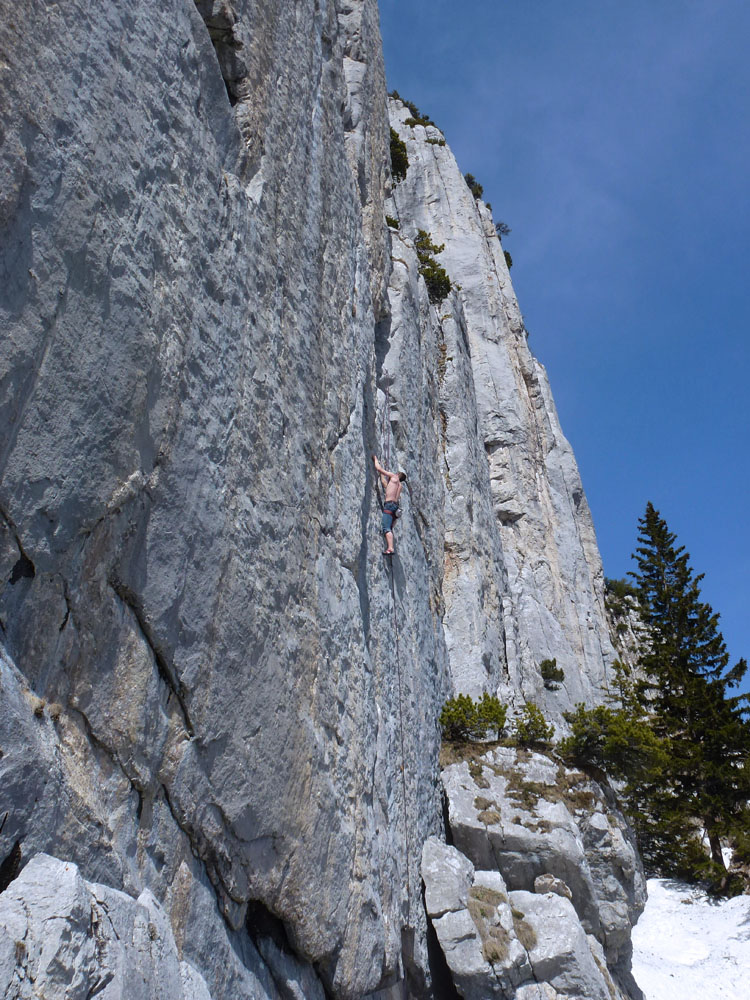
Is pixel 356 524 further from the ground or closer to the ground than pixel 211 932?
further from the ground

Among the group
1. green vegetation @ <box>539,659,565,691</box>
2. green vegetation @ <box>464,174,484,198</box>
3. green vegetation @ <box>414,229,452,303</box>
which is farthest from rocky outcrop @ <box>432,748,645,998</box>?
green vegetation @ <box>464,174,484,198</box>

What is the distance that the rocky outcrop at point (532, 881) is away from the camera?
561 inches

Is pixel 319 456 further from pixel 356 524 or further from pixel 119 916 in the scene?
pixel 119 916

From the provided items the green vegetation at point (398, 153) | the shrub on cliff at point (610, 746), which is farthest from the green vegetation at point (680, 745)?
the green vegetation at point (398, 153)

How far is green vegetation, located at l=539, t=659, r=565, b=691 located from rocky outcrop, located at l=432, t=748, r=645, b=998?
9126 mm

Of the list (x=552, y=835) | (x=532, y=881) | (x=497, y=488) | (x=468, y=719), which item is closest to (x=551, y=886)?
→ (x=532, y=881)

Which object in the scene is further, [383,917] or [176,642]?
[383,917]

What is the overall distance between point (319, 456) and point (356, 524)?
169cm

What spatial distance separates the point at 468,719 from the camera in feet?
61.1

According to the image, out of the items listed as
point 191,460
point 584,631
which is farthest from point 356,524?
point 584,631

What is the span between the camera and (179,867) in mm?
7469

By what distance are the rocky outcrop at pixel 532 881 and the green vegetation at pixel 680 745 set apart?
139cm

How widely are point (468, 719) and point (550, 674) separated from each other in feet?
36.2

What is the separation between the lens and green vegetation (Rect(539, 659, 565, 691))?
94.2 feet
